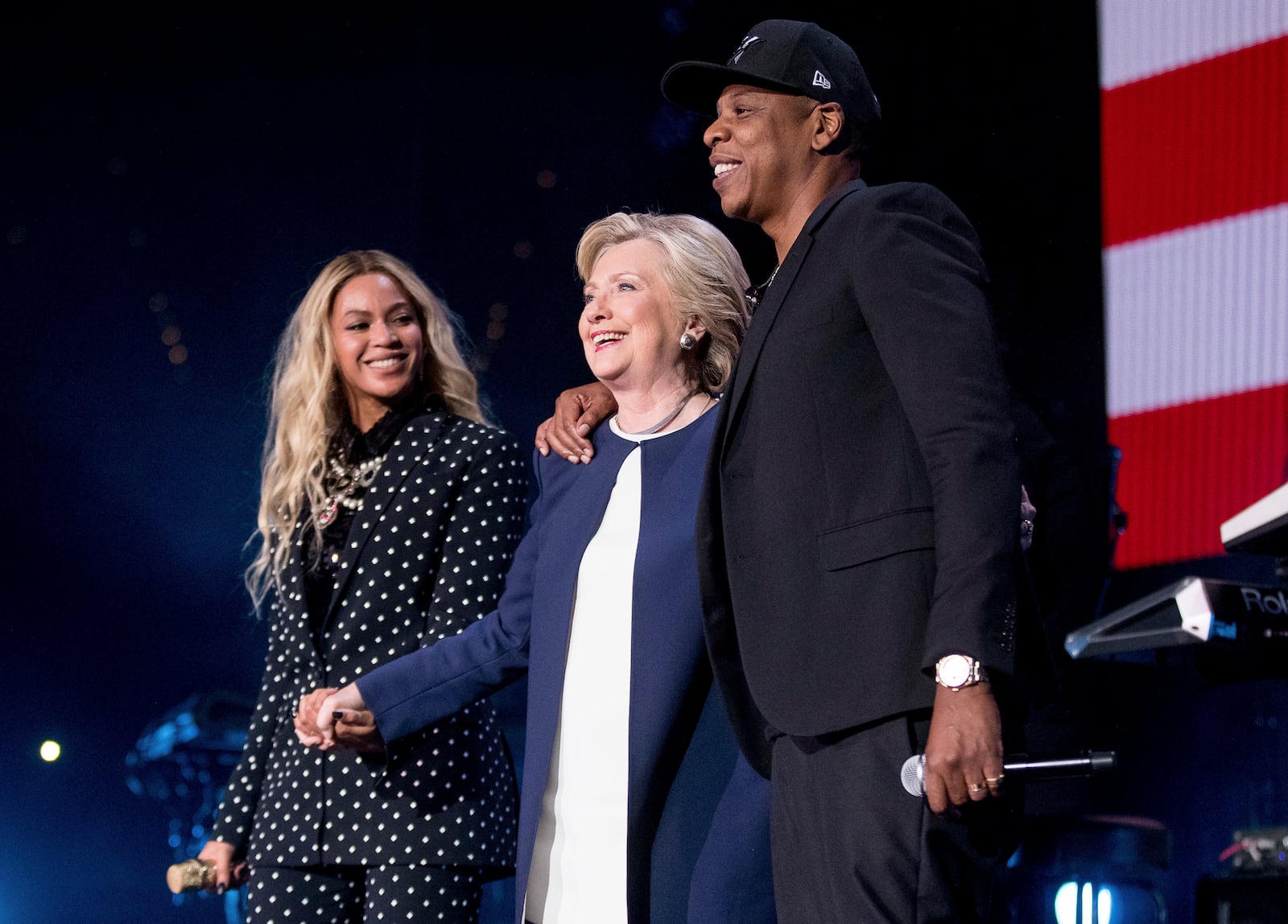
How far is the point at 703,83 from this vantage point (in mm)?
1799

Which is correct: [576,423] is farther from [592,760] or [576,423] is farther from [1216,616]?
[1216,616]

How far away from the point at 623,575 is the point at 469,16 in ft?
10.2

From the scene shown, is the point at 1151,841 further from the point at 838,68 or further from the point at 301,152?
the point at 301,152

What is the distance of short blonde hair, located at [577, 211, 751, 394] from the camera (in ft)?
6.91

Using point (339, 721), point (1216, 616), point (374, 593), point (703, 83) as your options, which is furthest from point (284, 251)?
point (1216, 616)

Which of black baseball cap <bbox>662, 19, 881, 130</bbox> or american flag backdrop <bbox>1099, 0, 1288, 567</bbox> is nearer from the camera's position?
black baseball cap <bbox>662, 19, 881, 130</bbox>

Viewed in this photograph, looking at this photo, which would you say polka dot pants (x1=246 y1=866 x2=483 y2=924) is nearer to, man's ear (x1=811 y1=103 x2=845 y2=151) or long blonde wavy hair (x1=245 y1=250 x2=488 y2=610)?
long blonde wavy hair (x1=245 y1=250 x2=488 y2=610)

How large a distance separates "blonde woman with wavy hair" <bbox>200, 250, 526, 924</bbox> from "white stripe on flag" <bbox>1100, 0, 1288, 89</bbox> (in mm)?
2325

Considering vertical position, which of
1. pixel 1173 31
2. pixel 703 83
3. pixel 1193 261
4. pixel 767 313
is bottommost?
pixel 767 313

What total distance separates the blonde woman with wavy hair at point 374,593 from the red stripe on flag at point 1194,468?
7.06ft

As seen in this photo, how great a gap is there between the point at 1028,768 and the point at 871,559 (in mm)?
260

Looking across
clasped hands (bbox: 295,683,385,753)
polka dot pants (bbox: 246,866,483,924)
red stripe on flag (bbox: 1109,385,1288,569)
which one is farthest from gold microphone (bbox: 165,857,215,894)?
red stripe on flag (bbox: 1109,385,1288,569)

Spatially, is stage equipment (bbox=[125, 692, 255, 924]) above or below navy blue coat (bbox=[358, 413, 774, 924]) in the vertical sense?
above

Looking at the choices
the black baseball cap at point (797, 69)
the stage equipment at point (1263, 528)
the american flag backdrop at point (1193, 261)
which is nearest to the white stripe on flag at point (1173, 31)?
the american flag backdrop at point (1193, 261)
